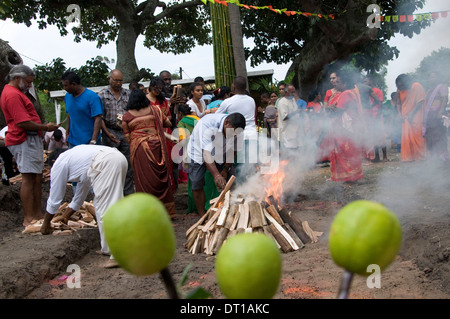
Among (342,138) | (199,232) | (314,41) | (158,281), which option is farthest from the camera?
(314,41)

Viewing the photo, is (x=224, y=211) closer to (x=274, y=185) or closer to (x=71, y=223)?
(x=274, y=185)

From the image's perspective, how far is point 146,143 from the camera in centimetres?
619

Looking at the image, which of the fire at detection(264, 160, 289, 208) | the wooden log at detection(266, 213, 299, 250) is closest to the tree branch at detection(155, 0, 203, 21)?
the fire at detection(264, 160, 289, 208)

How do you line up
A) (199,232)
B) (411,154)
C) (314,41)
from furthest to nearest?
(314,41) → (411,154) → (199,232)

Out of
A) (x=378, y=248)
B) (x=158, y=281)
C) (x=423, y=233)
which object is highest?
(x=378, y=248)

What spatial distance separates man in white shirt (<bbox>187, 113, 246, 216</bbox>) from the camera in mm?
5820

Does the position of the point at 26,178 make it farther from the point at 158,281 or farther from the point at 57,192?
the point at 158,281

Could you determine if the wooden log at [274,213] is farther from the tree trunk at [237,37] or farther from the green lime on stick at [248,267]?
the green lime on stick at [248,267]

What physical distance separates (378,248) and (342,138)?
6.93 meters

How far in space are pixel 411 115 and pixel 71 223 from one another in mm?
7016

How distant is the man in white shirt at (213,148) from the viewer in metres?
5.82

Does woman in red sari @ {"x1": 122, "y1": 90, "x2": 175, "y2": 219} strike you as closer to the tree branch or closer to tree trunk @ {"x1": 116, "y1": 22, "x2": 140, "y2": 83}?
tree trunk @ {"x1": 116, "y1": 22, "x2": 140, "y2": 83}
